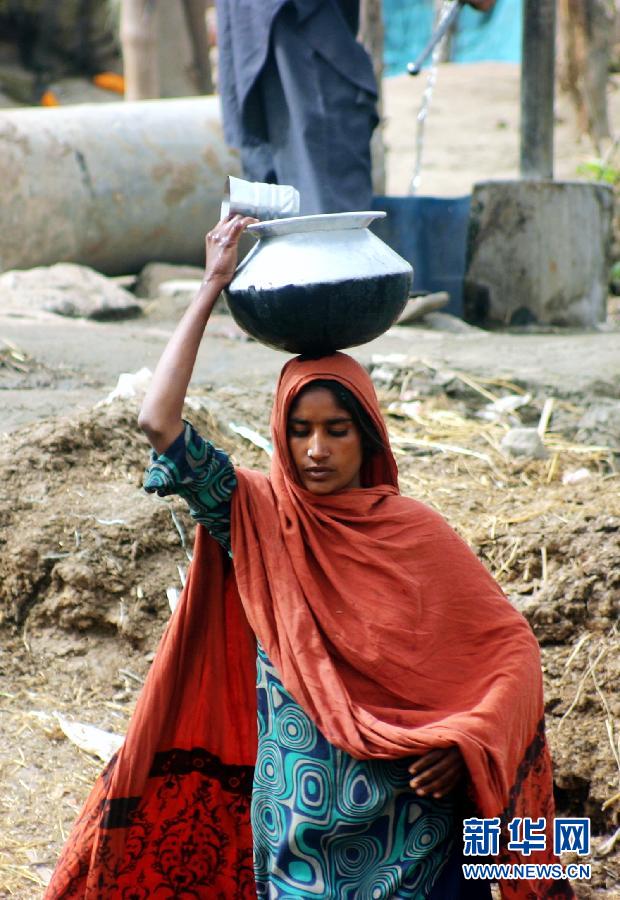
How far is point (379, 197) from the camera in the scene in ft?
28.4

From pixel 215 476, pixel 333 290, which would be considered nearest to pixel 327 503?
pixel 215 476

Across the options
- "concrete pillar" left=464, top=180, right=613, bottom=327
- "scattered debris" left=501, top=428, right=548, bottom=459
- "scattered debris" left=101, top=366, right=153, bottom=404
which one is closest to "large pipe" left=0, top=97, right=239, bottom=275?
"concrete pillar" left=464, top=180, right=613, bottom=327

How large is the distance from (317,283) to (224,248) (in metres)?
0.24

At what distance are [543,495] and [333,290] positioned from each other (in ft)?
7.73

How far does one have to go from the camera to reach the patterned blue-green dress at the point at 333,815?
259 centimetres

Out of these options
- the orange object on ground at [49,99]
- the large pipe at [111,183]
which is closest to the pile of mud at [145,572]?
the large pipe at [111,183]

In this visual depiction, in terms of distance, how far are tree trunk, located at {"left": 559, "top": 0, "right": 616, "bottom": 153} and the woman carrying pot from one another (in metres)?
11.4

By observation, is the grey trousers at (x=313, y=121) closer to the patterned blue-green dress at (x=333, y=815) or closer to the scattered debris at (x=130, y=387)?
the scattered debris at (x=130, y=387)

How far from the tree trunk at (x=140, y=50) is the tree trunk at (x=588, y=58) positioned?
4283 mm

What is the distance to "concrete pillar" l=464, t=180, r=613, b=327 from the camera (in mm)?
8203

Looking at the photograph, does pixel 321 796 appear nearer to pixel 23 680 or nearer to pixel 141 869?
pixel 141 869

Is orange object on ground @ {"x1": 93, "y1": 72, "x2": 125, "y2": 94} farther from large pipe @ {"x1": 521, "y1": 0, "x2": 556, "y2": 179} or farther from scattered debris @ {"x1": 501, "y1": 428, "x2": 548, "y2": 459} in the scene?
scattered debris @ {"x1": 501, "y1": 428, "x2": 548, "y2": 459}

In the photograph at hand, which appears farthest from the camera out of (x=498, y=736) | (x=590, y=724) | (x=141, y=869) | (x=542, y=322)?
(x=542, y=322)

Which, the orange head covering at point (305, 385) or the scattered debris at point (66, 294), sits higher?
the orange head covering at point (305, 385)
